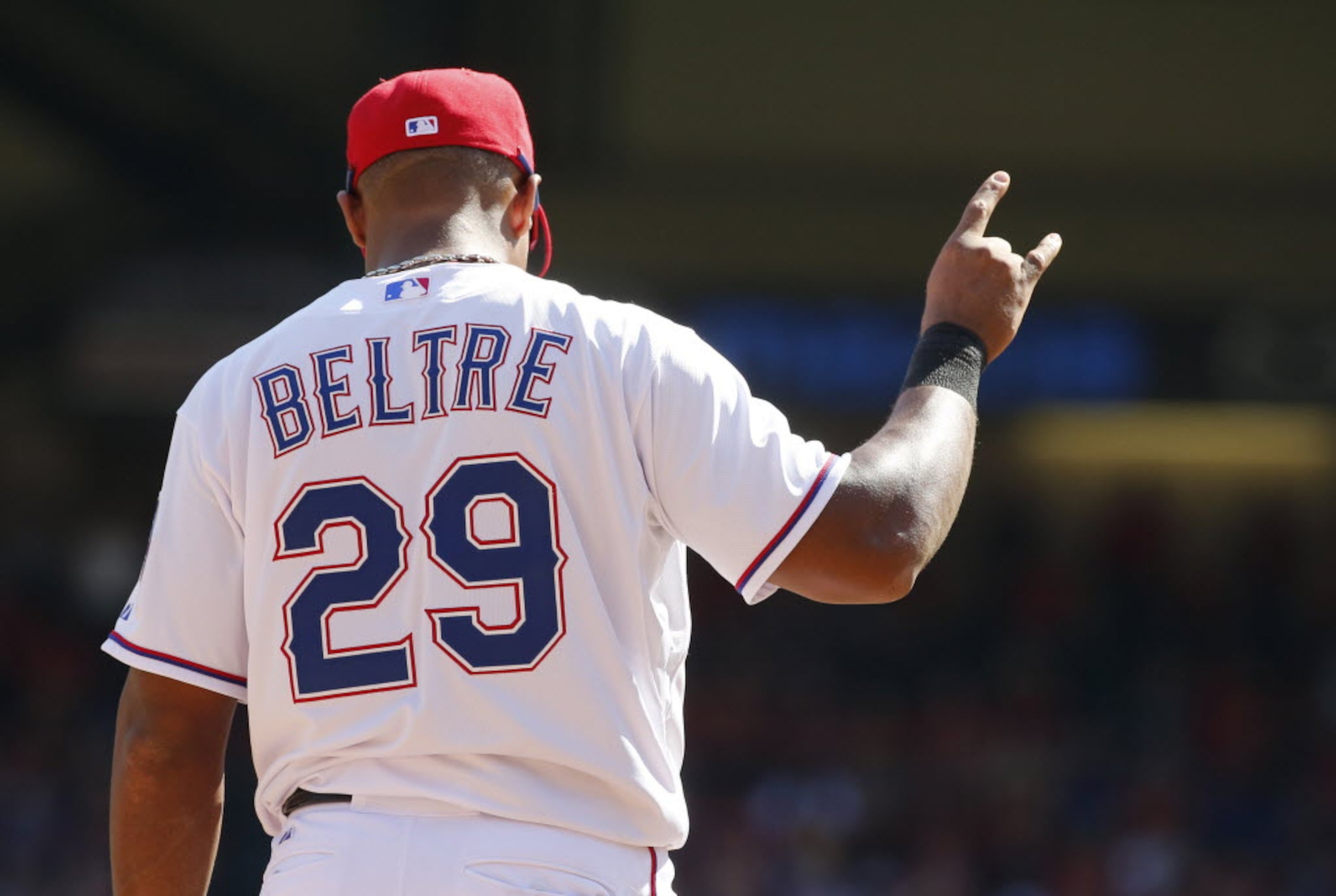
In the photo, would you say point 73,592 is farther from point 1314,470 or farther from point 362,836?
point 362,836

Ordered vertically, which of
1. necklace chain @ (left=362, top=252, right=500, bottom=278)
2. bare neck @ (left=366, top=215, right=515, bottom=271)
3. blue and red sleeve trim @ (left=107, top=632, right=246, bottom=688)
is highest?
bare neck @ (left=366, top=215, right=515, bottom=271)

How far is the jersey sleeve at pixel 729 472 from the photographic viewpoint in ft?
6.39

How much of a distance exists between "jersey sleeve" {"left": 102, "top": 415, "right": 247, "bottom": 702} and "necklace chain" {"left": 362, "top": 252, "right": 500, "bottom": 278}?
0.95ft

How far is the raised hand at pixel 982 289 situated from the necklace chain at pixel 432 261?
52 centimetres

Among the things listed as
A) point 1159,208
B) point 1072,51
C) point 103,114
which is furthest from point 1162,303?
point 103,114

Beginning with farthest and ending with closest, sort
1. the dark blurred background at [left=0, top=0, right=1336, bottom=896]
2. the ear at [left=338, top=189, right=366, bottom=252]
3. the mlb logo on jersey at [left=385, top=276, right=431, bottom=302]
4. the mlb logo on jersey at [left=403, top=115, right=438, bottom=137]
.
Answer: the dark blurred background at [left=0, top=0, right=1336, bottom=896] → the ear at [left=338, top=189, right=366, bottom=252] → the mlb logo on jersey at [left=403, top=115, right=438, bottom=137] → the mlb logo on jersey at [left=385, top=276, right=431, bottom=302]

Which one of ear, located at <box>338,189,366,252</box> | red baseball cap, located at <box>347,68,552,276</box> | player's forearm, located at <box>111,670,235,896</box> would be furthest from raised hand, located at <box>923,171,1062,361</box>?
player's forearm, located at <box>111,670,235,896</box>

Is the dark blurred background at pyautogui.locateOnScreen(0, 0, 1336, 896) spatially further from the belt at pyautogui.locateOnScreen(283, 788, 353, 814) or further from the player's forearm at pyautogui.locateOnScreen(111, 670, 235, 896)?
the belt at pyautogui.locateOnScreen(283, 788, 353, 814)

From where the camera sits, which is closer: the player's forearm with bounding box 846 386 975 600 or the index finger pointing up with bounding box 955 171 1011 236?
the player's forearm with bounding box 846 386 975 600

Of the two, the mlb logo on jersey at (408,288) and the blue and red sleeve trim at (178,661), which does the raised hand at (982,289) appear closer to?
the mlb logo on jersey at (408,288)

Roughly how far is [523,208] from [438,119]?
0.49 feet

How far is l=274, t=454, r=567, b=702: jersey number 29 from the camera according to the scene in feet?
6.42

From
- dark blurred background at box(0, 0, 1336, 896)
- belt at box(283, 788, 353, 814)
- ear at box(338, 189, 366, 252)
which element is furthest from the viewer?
dark blurred background at box(0, 0, 1336, 896)

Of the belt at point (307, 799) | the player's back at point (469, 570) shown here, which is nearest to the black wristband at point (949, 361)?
the player's back at point (469, 570)
